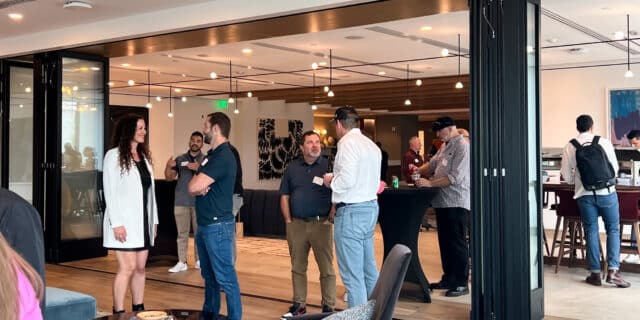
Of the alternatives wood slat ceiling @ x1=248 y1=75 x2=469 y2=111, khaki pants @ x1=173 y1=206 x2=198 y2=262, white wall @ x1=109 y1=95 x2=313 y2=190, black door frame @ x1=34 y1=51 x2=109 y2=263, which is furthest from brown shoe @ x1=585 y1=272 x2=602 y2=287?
white wall @ x1=109 y1=95 x2=313 y2=190

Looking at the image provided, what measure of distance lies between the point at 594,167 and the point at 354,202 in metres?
3.04

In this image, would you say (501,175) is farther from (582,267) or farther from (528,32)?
(582,267)

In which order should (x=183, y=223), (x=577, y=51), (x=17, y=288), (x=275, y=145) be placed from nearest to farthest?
(x=17, y=288) → (x=183, y=223) → (x=577, y=51) → (x=275, y=145)

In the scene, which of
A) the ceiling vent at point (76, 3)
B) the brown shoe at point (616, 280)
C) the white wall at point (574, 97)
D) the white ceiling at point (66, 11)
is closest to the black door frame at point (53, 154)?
the white ceiling at point (66, 11)

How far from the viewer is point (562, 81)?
11.7 m

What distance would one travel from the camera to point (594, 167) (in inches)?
255

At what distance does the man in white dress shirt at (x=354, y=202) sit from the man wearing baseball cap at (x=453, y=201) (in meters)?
1.51

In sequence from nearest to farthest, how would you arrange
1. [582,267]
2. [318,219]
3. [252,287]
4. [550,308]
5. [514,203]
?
[514,203] < [318,219] < [550,308] < [252,287] < [582,267]

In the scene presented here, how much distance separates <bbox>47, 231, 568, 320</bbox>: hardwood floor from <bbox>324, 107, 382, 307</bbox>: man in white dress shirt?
0.85 m

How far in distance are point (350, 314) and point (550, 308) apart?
12.2 ft

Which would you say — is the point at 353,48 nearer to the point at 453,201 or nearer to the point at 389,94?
the point at 453,201

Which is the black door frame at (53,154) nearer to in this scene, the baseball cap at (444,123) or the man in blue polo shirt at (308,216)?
the man in blue polo shirt at (308,216)

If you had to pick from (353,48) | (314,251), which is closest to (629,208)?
(314,251)

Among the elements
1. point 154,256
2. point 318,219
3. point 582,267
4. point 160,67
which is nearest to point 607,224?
point 582,267
